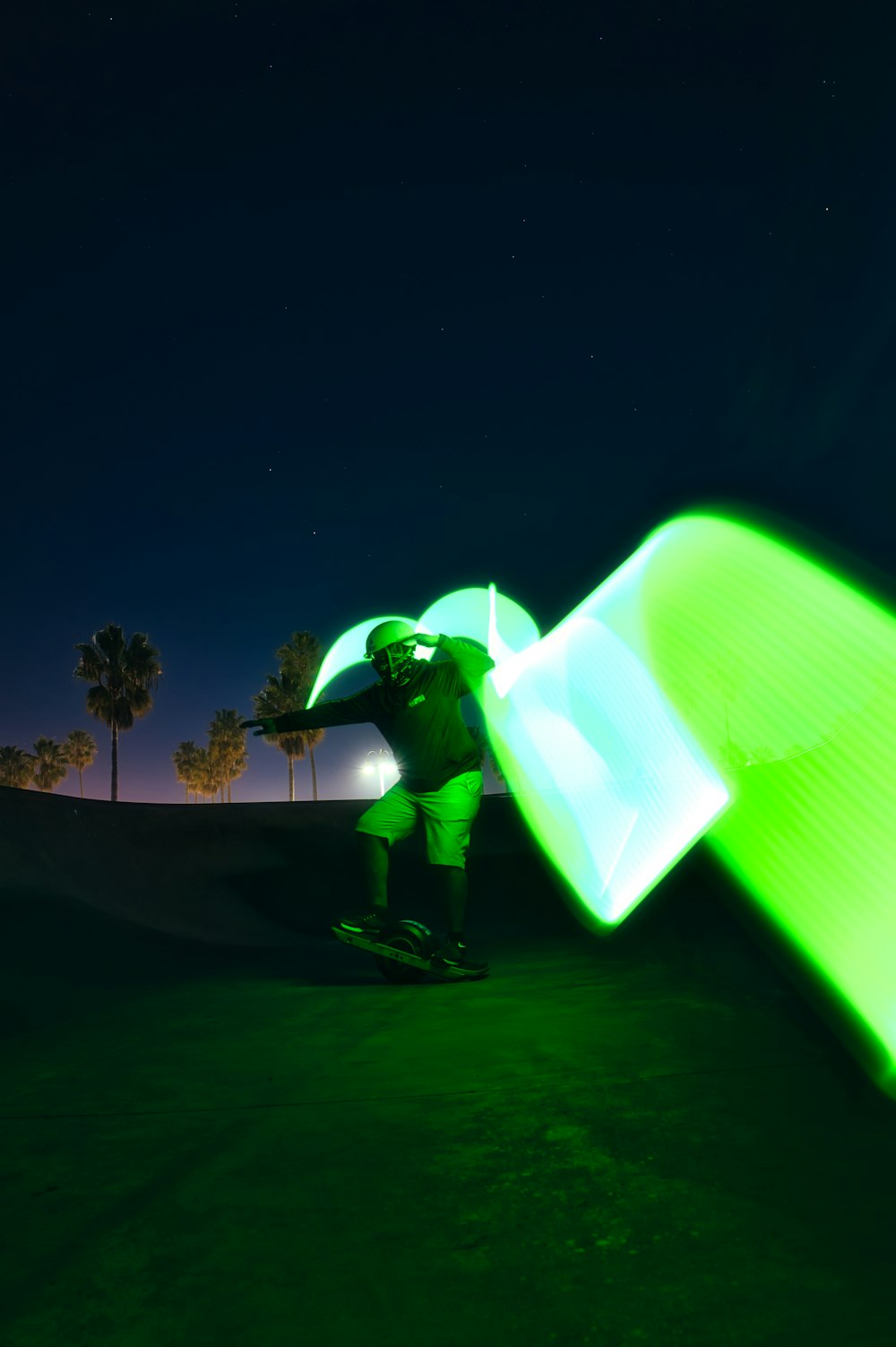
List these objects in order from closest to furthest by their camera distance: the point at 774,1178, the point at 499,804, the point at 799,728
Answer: the point at 774,1178
the point at 799,728
the point at 499,804

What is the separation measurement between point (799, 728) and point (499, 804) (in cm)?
464

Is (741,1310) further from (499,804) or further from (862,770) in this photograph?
(499,804)

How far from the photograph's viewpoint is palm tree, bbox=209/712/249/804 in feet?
299

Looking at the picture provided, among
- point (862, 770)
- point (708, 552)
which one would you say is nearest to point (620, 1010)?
point (862, 770)

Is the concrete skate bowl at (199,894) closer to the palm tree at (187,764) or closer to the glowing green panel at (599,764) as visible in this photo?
the glowing green panel at (599,764)

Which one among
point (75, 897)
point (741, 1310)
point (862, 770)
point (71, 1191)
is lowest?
point (75, 897)

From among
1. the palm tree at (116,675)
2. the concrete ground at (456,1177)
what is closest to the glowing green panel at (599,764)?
the concrete ground at (456,1177)

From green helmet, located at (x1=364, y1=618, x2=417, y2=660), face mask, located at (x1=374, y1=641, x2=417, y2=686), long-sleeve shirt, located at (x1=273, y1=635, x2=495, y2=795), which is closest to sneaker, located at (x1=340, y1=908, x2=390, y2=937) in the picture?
long-sleeve shirt, located at (x1=273, y1=635, x2=495, y2=795)

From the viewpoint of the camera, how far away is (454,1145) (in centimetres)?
220

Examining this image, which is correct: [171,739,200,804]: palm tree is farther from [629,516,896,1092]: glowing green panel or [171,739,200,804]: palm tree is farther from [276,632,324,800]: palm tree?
[629,516,896,1092]: glowing green panel

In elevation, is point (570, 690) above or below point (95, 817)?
above

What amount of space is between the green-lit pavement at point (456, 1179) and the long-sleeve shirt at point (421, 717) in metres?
1.63

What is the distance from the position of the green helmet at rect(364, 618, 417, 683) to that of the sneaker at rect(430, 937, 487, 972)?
150cm

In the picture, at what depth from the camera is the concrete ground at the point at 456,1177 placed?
145 cm
